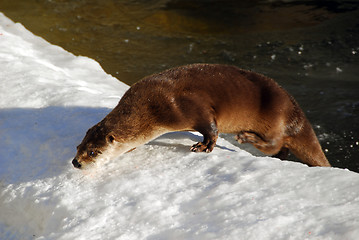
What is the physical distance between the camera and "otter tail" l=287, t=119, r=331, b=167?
2.84m

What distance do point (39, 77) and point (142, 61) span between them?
1.98 meters

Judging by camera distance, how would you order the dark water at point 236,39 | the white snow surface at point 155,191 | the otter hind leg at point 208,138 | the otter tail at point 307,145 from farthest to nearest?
the dark water at point 236,39
the otter tail at point 307,145
the otter hind leg at point 208,138
the white snow surface at point 155,191

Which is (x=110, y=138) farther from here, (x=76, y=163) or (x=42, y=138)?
(x=42, y=138)

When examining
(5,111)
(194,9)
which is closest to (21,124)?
(5,111)

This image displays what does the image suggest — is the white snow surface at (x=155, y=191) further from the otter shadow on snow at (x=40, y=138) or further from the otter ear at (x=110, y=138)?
the otter ear at (x=110, y=138)

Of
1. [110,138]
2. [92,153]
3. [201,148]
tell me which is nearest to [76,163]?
[92,153]

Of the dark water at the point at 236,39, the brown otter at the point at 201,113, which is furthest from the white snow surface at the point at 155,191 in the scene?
the dark water at the point at 236,39

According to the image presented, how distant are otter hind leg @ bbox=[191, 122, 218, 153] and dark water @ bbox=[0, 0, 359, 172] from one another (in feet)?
5.09

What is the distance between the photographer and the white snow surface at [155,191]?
1.79m

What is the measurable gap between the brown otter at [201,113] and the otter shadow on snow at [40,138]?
0.22 m

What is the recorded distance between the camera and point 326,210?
1776 millimetres

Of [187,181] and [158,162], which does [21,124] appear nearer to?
[158,162]

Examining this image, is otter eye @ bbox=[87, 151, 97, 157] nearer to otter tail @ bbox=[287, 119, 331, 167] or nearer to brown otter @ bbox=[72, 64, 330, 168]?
brown otter @ bbox=[72, 64, 330, 168]

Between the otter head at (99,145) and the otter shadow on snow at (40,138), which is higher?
the otter head at (99,145)
